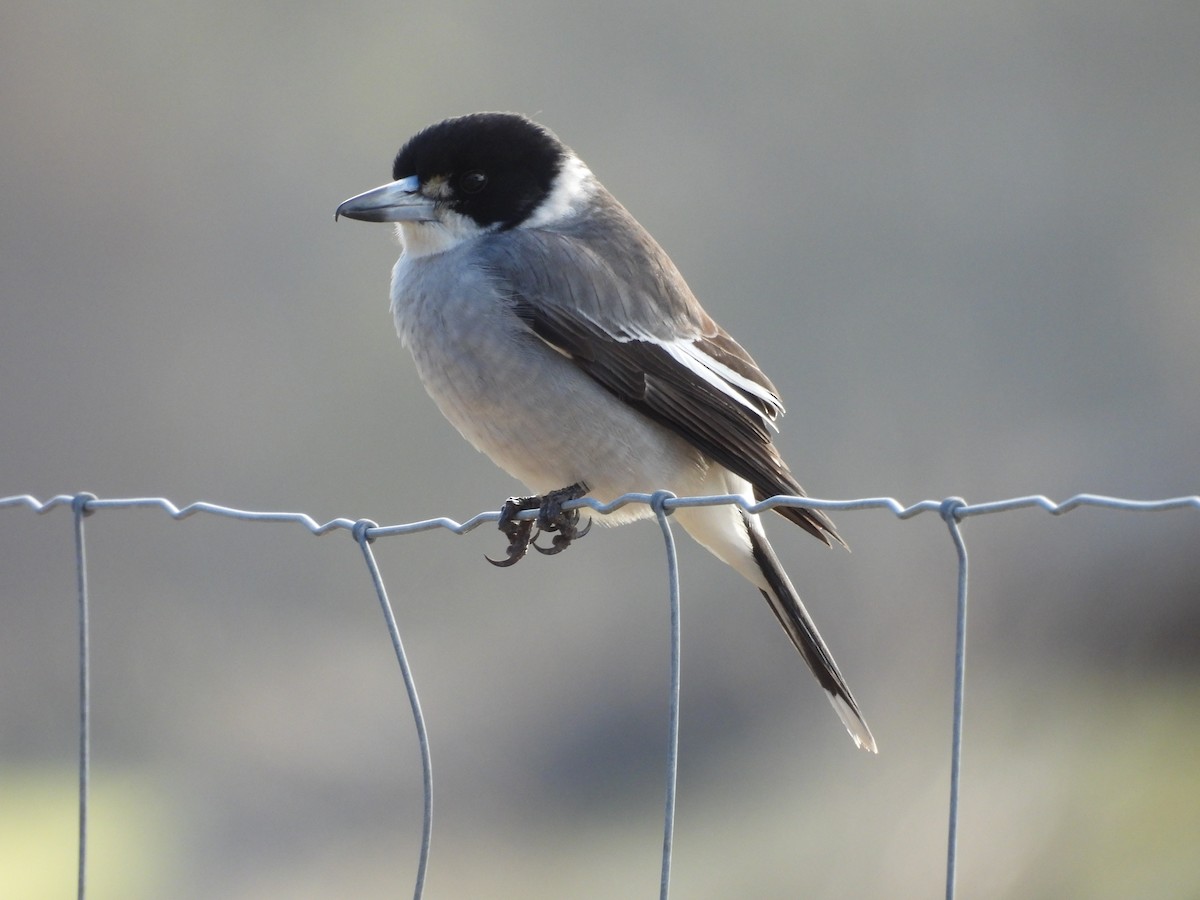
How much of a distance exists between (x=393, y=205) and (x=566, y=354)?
17.6 inches

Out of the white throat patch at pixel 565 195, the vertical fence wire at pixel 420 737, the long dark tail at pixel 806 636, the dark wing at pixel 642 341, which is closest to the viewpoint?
the vertical fence wire at pixel 420 737

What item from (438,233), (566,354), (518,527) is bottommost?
(518,527)

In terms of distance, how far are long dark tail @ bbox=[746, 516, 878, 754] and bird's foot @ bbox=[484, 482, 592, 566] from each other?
0.34m

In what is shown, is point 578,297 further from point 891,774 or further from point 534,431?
point 891,774

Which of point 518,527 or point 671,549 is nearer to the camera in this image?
point 671,549

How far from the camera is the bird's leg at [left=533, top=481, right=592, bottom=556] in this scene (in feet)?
7.29

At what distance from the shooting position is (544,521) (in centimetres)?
227

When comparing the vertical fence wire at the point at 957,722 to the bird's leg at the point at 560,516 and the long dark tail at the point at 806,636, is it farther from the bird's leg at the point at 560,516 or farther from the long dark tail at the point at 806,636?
the bird's leg at the point at 560,516

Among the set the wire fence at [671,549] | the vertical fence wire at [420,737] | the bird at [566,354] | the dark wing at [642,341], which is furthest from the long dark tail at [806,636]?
the vertical fence wire at [420,737]

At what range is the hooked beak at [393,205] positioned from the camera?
2408mm

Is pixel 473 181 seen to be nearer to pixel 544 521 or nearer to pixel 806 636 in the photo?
pixel 544 521

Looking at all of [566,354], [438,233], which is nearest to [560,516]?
[566,354]

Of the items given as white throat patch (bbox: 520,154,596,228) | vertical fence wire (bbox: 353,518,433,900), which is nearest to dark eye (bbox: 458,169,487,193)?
white throat patch (bbox: 520,154,596,228)

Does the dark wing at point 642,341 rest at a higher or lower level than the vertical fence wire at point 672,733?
higher
